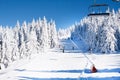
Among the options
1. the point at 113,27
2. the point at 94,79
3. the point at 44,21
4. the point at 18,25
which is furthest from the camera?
the point at 18,25

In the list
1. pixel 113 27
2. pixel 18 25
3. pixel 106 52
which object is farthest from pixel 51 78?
pixel 18 25

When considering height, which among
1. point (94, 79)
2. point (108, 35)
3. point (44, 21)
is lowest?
point (94, 79)

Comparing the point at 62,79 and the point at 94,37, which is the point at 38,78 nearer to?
the point at 62,79

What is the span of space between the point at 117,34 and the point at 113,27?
4658 mm

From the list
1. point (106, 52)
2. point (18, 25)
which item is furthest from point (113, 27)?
point (18, 25)

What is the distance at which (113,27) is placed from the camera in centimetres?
9175

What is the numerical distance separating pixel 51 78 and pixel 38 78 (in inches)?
54.7

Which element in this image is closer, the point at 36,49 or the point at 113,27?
the point at 113,27

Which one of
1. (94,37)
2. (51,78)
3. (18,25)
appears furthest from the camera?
(18,25)

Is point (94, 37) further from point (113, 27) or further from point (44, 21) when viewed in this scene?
point (44, 21)

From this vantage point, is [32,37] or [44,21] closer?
[32,37]

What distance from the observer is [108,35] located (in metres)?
85.2

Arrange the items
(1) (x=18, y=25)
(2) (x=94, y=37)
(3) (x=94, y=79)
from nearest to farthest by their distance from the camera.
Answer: (3) (x=94, y=79)
(2) (x=94, y=37)
(1) (x=18, y=25)

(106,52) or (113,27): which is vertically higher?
(113,27)
